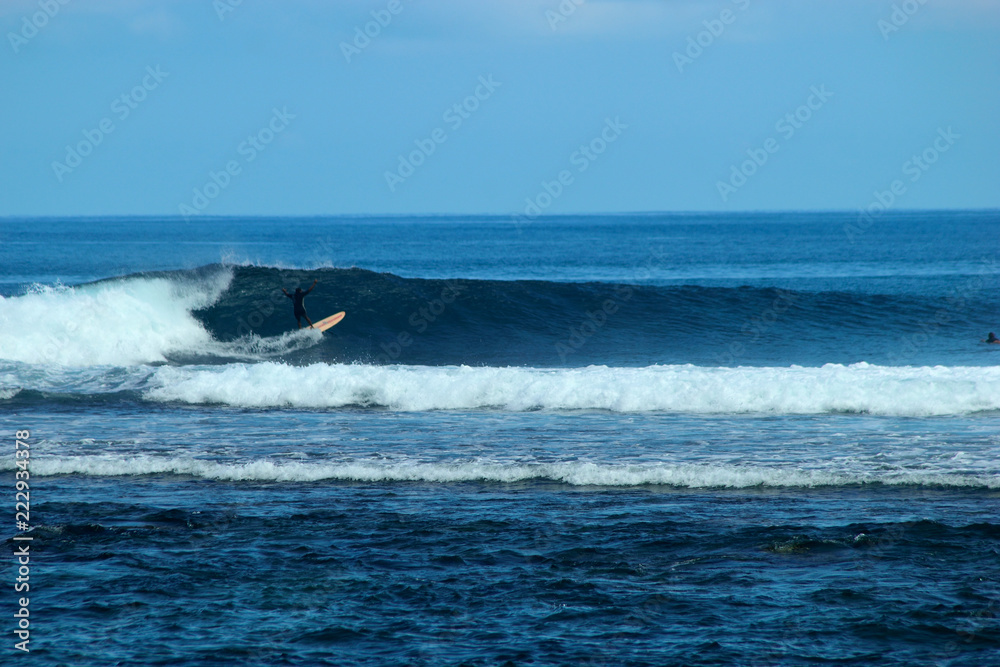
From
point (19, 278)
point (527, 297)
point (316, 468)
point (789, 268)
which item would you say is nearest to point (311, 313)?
point (527, 297)

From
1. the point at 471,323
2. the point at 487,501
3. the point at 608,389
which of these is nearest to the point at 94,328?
the point at 471,323

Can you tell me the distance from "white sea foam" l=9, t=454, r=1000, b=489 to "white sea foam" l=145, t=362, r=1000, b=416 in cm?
411

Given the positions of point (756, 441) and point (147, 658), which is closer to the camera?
point (147, 658)

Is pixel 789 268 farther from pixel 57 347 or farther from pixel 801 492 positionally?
pixel 801 492

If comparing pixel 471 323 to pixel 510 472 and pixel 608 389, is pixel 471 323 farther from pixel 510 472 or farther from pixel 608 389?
pixel 510 472

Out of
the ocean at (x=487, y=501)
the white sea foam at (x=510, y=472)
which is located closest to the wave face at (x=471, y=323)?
the ocean at (x=487, y=501)

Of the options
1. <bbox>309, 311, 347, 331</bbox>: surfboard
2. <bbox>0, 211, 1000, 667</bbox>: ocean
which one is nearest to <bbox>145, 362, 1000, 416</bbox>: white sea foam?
<bbox>0, 211, 1000, 667</bbox>: ocean

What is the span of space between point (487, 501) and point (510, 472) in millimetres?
1044

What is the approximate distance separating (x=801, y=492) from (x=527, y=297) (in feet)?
61.7

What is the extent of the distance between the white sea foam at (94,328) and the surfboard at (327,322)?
109 inches

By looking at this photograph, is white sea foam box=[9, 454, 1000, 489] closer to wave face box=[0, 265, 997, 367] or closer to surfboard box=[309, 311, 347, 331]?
wave face box=[0, 265, 997, 367]

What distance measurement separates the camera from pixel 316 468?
33.3 ft

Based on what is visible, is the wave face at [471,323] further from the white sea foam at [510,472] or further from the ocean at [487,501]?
the white sea foam at [510,472]

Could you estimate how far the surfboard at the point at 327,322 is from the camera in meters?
23.1
